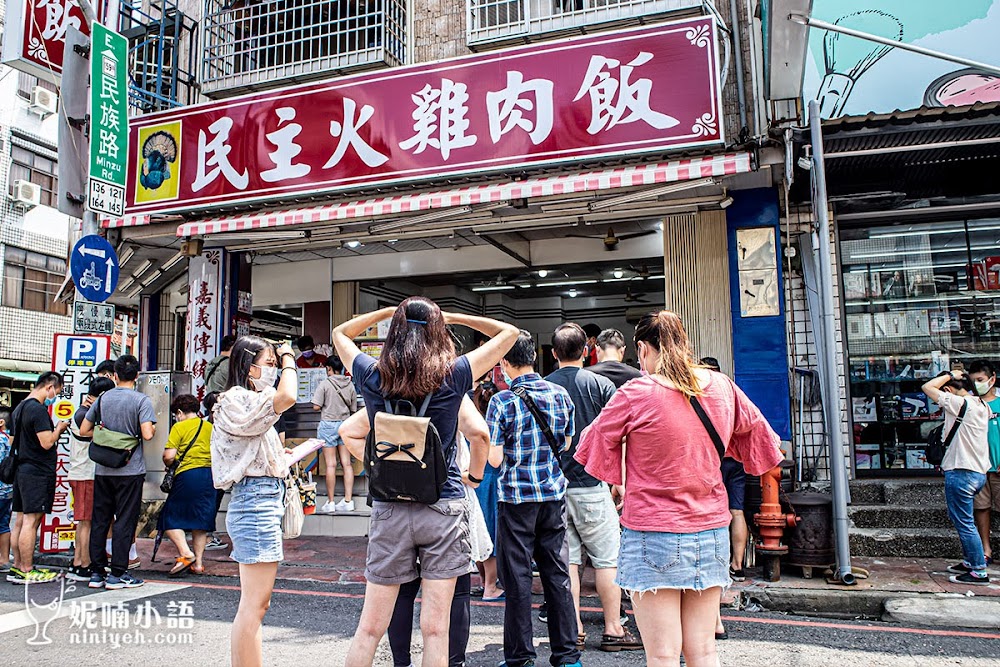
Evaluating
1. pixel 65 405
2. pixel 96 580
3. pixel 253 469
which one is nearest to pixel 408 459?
pixel 253 469

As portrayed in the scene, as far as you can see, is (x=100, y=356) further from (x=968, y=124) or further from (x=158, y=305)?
(x=968, y=124)

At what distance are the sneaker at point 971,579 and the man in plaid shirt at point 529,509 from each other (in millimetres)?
3995

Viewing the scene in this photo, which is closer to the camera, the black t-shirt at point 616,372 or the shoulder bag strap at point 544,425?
the shoulder bag strap at point 544,425

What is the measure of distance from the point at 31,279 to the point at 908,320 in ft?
82.2

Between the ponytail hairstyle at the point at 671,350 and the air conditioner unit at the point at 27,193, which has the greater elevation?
the air conditioner unit at the point at 27,193

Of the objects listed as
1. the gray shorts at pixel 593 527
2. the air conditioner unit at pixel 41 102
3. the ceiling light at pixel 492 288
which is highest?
the air conditioner unit at pixel 41 102

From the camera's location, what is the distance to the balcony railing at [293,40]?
10570 millimetres

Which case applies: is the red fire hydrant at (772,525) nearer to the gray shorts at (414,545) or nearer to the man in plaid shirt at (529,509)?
the man in plaid shirt at (529,509)

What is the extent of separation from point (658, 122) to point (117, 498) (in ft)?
22.1

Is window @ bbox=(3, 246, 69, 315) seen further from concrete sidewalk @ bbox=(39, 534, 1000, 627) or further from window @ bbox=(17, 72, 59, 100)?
concrete sidewalk @ bbox=(39, 534, 1000, 627)

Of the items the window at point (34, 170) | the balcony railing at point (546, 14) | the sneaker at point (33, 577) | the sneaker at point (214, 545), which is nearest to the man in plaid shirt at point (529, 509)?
the sneaker at point (33, 577)

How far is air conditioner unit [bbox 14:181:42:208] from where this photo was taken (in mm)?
21969

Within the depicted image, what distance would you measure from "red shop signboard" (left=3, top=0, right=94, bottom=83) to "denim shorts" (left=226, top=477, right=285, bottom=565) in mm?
8517

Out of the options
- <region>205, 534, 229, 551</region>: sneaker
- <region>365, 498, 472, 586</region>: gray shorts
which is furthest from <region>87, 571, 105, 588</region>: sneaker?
<region>365, 498, 472, 586</region>: gray shorts
